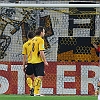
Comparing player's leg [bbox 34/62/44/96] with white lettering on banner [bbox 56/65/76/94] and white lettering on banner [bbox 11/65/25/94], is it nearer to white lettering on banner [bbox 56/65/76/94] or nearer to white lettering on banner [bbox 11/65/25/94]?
white lettering on banner [bbox 11/65/25/94]

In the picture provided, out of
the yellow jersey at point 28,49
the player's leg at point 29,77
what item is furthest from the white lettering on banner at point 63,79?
the yellow jersey at point 28,49

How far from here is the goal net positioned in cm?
1579

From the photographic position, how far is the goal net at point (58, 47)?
15789mm

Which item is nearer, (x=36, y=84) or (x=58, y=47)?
(x=36, y=84)

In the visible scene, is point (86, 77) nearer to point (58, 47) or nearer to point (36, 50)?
point (58, 47)

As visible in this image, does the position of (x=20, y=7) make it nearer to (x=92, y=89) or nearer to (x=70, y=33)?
(x=70, y=33)

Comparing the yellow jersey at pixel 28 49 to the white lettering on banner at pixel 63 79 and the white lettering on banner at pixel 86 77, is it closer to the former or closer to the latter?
the white lettering on banner at pixel 63 79

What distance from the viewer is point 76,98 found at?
14.1 metres

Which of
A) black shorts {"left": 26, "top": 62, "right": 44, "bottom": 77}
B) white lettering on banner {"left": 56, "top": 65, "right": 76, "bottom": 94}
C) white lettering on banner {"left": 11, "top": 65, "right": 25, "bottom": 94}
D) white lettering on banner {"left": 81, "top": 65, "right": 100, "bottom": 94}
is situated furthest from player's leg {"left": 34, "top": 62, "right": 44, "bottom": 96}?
white lettering on banner {"left": 81, "top": 65, "right": 100, "bottom": 94}

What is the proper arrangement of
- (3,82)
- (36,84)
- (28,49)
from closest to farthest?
1. (36,84)
2. (28,49)
3. (3,82)

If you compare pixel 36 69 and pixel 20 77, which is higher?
pixel 36 69

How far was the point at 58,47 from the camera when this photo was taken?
15898mm

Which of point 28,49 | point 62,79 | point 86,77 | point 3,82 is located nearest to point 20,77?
point 3,82

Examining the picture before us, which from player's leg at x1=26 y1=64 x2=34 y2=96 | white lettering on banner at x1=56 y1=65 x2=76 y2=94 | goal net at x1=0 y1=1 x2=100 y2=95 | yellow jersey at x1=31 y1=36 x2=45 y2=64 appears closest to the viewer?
yellow jersey at x1=31 y1=36 x2=45 y2=64
